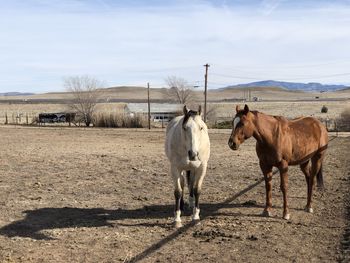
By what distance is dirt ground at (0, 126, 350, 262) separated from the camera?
5977mm

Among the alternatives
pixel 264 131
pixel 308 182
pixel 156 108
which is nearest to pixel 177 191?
pixel 264 131

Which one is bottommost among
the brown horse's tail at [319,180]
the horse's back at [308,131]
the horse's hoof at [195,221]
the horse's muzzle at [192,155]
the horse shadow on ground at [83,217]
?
the horse shadow on ground at [83,217]

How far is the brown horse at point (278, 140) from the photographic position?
7.32m

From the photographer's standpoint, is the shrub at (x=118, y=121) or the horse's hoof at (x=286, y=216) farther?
the shrub at (x=118, y=121)

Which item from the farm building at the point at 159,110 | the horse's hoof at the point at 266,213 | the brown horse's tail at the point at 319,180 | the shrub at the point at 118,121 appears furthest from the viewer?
the farm building at the point at 159,110

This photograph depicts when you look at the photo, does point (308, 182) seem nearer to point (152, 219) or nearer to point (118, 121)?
point (152, 219)

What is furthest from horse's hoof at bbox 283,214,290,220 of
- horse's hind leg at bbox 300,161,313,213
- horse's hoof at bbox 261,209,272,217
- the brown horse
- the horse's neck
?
the horse's neck

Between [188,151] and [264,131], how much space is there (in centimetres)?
142

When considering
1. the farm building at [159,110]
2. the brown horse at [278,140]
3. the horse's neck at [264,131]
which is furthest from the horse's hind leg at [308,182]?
the farm building at [159,110]

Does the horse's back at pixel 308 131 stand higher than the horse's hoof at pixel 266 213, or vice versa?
the horse's back at pixel 308 131

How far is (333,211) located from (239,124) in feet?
8.20

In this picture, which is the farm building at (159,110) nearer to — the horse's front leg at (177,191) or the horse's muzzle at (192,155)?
the horse's front leg at (177,191)

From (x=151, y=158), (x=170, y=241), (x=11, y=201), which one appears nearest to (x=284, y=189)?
(x=170, y=241)

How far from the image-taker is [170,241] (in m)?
6.44
